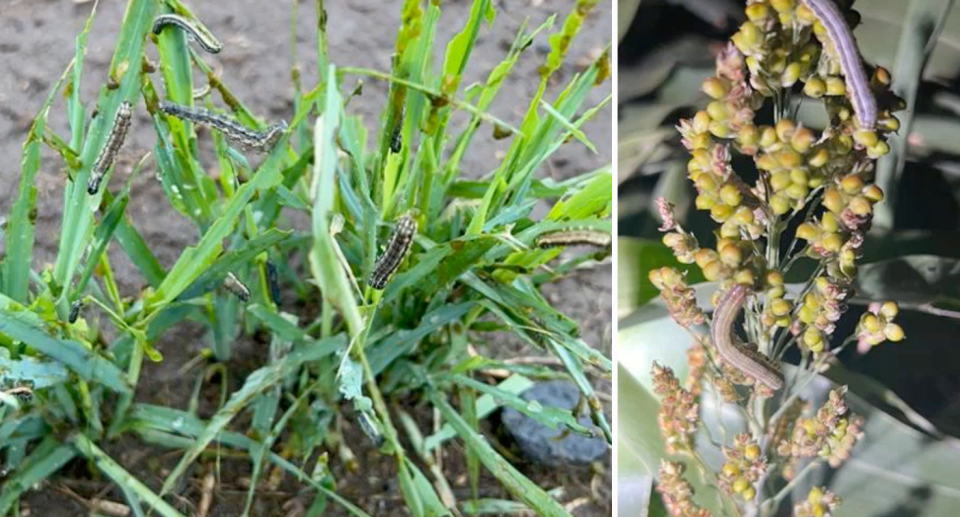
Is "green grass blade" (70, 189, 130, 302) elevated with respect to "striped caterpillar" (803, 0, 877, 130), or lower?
lower

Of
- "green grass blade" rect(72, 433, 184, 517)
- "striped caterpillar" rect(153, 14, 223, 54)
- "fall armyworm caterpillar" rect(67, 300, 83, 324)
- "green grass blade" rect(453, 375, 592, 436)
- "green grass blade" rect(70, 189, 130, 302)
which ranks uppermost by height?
"striped caterpillar" rect(153, 14, 223, 54)

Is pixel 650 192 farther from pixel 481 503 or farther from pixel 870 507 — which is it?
pixel 481 503

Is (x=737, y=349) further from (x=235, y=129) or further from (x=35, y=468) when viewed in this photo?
(x=35, y=468)

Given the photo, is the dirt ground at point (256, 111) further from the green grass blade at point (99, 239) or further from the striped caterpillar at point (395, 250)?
the striped caterpillar at point (395, 250)

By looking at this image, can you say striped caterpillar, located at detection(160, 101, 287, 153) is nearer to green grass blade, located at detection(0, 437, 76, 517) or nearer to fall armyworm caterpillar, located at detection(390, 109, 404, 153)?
fall armyworm caterpillar, located at detection(390, 109, 404, 153)

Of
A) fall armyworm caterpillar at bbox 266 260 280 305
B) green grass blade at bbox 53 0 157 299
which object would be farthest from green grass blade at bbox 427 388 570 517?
green grass blade at bbox 53 0 157 299

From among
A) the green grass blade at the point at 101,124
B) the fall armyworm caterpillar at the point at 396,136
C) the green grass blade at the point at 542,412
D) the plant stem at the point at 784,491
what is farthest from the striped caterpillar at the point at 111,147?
the plant stem at the point at 784,491
